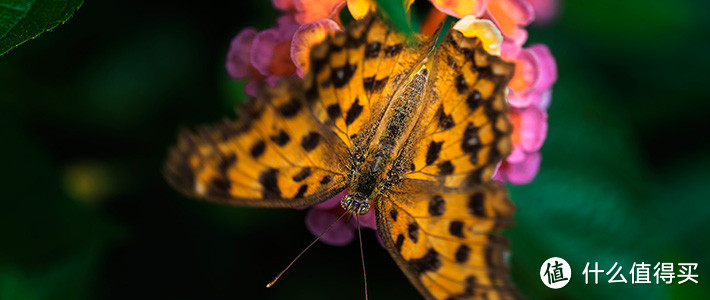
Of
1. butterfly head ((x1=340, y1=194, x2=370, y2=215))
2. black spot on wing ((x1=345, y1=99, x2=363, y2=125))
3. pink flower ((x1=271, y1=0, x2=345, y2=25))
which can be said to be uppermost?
pink flower ((x1=271, y1=0, x2=345, y2=25))

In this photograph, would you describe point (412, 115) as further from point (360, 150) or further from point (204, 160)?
point (204, 160)

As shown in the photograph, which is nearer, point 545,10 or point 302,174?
point 302,174

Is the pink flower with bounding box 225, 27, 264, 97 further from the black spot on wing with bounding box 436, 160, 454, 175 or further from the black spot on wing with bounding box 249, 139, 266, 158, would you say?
the black spot on wing with bounding box 436, 160, 454, 175

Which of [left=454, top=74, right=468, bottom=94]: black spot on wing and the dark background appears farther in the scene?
the dark background

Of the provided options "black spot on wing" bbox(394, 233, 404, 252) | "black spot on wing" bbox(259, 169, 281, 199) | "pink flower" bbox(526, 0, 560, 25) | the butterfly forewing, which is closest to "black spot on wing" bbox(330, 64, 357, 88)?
the butterfly forewing

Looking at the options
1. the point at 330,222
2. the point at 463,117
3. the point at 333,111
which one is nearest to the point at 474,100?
the point at 463,117

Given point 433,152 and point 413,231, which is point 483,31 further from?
point 413,231

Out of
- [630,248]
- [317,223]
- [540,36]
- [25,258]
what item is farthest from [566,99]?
[25,258]

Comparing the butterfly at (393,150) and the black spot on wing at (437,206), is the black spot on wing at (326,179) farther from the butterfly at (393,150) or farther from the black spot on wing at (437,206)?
the black spot on wing at (437,206)
